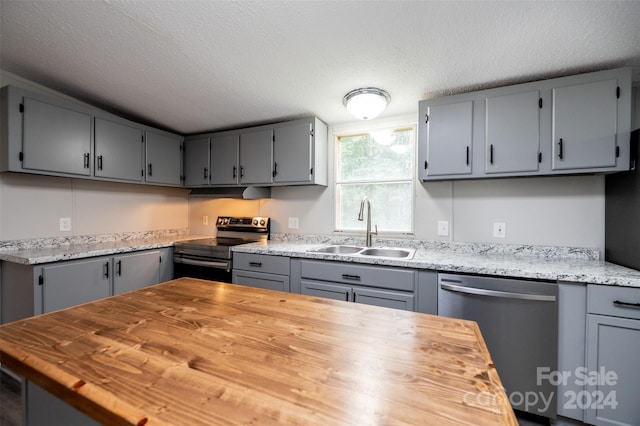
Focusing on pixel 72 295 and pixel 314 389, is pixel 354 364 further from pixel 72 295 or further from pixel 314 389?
pixel 72 295

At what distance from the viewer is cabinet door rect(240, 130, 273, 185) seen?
2.79 m

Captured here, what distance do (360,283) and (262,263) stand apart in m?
0.90

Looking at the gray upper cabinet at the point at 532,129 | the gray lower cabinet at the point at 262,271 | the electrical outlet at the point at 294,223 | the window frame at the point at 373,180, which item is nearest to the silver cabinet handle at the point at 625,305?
the gray upper cabinet at the point at 532,129

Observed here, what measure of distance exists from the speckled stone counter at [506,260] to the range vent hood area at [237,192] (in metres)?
0.60

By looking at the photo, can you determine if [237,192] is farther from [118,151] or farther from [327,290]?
[327,290]

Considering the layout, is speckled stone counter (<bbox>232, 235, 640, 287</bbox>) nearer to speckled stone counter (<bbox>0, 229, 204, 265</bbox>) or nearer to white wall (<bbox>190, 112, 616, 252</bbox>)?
white wall (<bbox>190, 112, 616, 252</bbox>)

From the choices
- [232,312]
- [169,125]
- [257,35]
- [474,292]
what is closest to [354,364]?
[232,312]

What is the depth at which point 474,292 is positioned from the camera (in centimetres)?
167

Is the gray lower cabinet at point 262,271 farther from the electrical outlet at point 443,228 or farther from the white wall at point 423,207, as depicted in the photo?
the electrical outlet at point 443,228

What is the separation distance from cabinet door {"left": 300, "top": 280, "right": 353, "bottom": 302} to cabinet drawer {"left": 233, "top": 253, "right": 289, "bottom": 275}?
212 millimetres

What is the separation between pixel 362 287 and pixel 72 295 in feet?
7.04

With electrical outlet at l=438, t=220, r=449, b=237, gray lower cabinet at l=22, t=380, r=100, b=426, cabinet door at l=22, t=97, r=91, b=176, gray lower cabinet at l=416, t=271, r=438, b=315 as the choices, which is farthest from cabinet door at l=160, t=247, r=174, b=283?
electrical outlet at l=438, t=220, r=449, b=237

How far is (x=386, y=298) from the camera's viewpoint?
193 cm

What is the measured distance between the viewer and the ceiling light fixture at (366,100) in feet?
6.77
